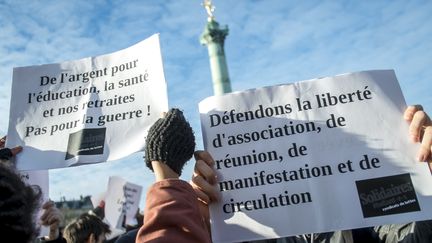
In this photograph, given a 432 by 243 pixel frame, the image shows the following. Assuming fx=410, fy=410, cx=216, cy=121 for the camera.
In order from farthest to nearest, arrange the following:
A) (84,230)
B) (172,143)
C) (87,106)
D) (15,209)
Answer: (84,230), (87,106), (172,143), (15,209)

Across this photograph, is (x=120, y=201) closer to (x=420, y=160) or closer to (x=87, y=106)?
(x=87, y=106)

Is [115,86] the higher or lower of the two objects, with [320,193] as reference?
higher

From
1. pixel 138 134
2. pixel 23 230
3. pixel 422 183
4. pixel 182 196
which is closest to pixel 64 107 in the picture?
pixel 138 134

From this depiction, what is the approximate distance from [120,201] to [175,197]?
5375mm

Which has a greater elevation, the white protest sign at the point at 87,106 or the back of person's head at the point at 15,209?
the white protest sign at the point at 87,106

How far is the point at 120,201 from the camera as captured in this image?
653 centimetres

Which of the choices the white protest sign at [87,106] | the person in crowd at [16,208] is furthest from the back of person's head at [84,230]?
the person in crowd at [16,208]

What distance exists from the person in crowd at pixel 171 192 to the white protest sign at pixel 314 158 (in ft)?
0.68

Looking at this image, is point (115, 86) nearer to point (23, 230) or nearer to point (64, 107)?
point (64, 107)

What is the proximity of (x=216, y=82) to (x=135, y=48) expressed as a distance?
37163 millimetres

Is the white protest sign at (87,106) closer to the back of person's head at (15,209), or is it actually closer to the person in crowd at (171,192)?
the person in crowd at (171,192)

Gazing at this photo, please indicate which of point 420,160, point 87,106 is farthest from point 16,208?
point 420,160

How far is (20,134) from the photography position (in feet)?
7.31

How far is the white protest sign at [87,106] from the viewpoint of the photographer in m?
2.09
